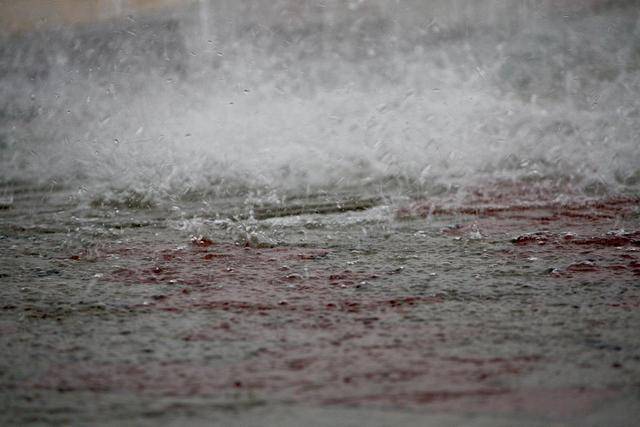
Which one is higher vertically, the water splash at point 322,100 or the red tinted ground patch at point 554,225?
the water splash at point 322,100

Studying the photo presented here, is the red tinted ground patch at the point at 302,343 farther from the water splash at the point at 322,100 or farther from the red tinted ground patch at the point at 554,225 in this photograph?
the water splash at the point at 322,100

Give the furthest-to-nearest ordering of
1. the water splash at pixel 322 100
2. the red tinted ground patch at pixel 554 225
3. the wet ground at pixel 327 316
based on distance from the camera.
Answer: the water splash at pixel 322 100 < the red tinted ground patch at pixel 554 225 < the wet ground at pixel 327 316

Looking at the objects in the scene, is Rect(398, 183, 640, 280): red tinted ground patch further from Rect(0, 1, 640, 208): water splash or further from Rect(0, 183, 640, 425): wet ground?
Rect(0, 1, 640, 208): water splash

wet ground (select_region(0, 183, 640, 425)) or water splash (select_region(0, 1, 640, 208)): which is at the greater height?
water splash (select_region(0, 1, 640, 208))

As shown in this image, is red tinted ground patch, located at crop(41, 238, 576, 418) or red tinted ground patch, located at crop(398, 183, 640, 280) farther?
red tinted ground patch, located at crop(398, 183, 640, 280)

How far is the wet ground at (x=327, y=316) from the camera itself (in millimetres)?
1229

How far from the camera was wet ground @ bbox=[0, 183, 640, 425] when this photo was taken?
1229 millimetres

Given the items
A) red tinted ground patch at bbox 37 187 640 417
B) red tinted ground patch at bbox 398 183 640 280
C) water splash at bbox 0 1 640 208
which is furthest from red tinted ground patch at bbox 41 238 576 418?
water splash at bbox 0 1 640 208

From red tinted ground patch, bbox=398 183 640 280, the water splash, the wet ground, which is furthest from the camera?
the water splash

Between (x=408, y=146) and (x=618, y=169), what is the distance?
86 centimetres

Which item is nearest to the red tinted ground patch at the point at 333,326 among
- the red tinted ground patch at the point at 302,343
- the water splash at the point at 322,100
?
the red tinted ground patch at the point at 302,343

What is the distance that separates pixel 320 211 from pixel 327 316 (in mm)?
1101

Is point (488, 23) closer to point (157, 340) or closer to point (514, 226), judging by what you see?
point (514, 226)

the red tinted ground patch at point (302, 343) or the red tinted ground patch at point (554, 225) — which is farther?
the red tinted ground patch at point (554, 225)
